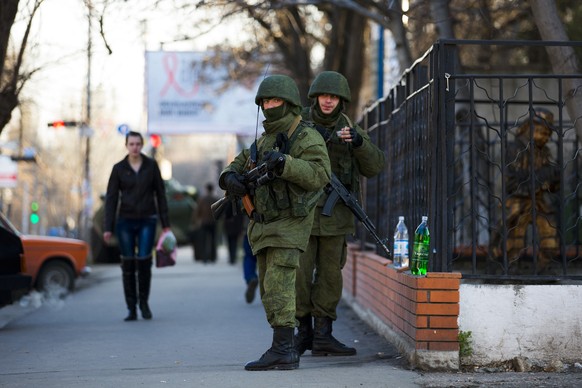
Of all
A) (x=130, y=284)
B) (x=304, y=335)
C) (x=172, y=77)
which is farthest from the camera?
(x=172, y=77)

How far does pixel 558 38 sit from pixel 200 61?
17.1 m

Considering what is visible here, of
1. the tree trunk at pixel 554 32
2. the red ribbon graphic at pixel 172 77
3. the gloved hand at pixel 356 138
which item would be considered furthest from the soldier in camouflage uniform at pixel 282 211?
the red ribbon graphic at pixel 172 77

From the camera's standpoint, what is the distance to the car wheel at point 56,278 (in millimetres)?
14341

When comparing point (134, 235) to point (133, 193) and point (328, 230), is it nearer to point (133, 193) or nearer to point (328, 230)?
point (133, 193)

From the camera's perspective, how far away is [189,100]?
26734 mm

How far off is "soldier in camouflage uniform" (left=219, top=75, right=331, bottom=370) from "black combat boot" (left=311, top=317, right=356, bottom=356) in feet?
2.71

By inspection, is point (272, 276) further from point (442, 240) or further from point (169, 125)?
point (169, 125)

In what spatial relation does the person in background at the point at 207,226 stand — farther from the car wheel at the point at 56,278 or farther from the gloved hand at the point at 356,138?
the gloved hand at the point at 356,138

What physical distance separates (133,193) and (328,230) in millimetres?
3339

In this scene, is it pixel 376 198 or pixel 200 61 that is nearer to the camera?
pixel 376 198

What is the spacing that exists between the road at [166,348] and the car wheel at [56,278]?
1.52 ft

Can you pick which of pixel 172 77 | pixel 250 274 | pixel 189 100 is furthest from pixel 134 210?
pixel 189 100

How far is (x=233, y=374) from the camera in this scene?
682 cm

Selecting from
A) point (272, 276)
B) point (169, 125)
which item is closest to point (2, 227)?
point (272, 276)
